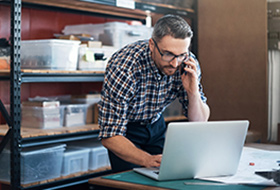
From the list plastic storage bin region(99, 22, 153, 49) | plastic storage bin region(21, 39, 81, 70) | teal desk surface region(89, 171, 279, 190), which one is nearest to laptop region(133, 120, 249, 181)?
teal desk surface region(89, 171, 279, 190)

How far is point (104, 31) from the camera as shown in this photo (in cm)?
358

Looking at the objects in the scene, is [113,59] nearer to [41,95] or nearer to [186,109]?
[186,109]

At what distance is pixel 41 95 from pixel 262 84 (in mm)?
1840

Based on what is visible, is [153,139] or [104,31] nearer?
[153,139]

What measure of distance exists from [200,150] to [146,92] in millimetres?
629

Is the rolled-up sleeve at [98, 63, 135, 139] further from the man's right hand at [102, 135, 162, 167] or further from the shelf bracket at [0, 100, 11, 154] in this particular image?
the shelf bracket at [0, 100, 11, 154]

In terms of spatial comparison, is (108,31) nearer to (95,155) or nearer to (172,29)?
(95,155)

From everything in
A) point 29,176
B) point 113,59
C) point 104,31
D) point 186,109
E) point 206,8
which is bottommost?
point 29,176

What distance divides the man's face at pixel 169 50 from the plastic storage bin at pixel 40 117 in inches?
50.3

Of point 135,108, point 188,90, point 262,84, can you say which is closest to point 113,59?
point 135,108

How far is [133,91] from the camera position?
212cm

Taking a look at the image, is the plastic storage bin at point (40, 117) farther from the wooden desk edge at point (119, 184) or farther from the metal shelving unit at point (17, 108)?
the wooden desk edge at point (119, 184)

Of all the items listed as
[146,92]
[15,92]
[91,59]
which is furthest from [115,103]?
[91,59]

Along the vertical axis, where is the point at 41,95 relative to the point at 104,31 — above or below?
below
